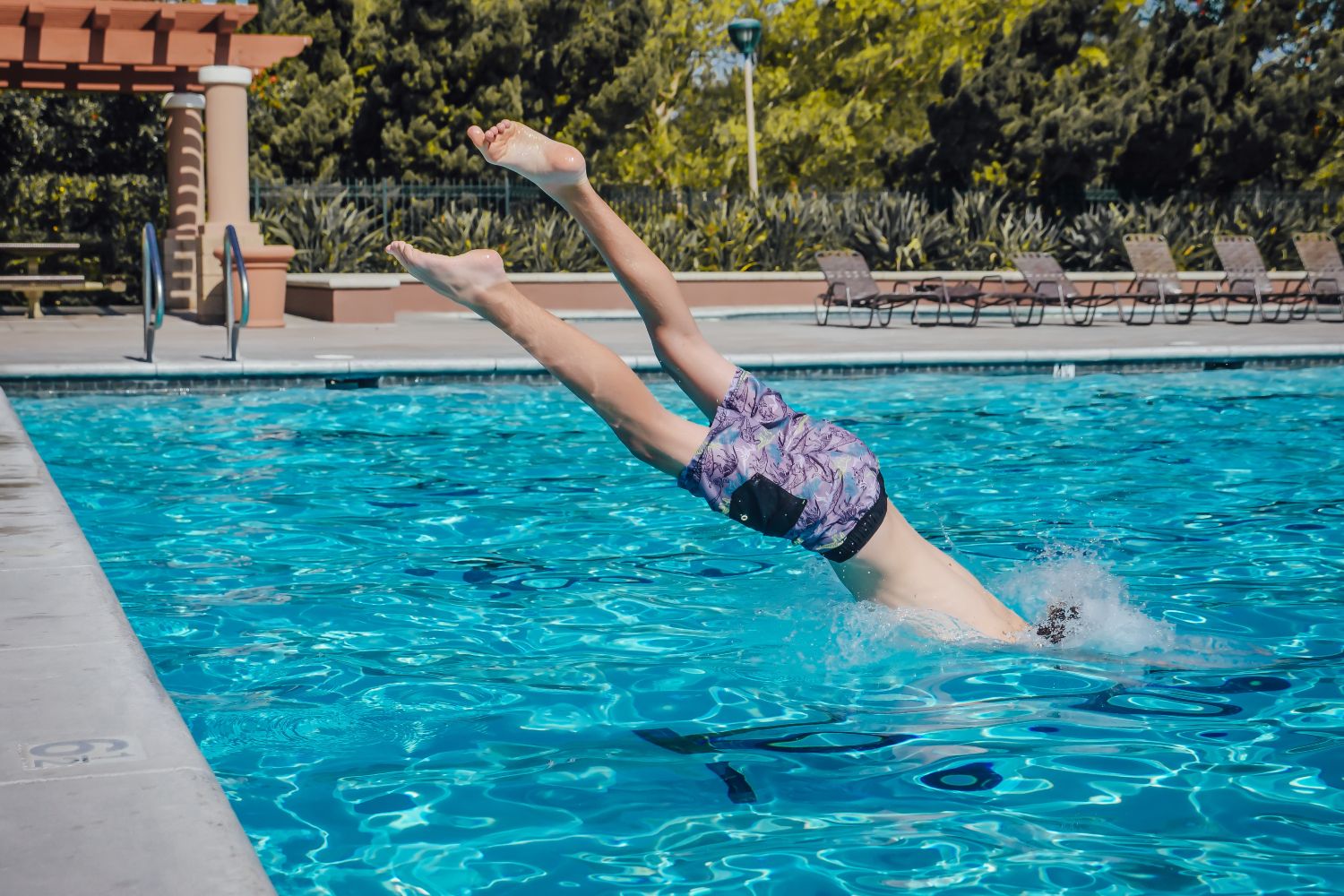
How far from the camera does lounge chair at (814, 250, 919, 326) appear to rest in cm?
1692

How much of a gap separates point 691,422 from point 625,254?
1.65ft

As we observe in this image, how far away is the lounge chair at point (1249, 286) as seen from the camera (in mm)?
17812

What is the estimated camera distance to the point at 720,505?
399cm

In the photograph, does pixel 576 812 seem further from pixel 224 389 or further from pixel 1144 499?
pixel 224 389

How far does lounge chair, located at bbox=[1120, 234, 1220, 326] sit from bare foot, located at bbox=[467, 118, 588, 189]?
14569 mm

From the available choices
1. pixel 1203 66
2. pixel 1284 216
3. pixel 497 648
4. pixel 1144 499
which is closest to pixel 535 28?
pixel 1203 66

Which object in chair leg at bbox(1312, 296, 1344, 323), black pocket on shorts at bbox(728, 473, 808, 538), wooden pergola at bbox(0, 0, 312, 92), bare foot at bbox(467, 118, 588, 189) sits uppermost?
wooden pergola at bbox(0, 0, 312, 92)

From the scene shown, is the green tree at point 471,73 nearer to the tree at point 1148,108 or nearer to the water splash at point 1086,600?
the tree at point 1148,108

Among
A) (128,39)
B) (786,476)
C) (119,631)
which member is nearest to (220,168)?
(128,39)

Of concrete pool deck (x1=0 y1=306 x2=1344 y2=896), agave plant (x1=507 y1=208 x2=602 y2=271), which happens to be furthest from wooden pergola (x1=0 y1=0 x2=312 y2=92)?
agave plant (x1=507 y1=208 x2=602 y2=271)

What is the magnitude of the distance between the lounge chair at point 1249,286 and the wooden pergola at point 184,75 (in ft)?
36.5

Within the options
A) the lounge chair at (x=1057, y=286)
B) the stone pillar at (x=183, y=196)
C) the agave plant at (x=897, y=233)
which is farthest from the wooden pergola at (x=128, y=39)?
the lounge chair at (x=1057, y=286)

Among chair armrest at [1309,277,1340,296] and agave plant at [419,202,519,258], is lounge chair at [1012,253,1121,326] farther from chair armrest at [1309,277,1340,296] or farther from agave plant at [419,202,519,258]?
agave plant at [419,202,519,258]

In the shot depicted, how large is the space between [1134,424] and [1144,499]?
2.63 meters
